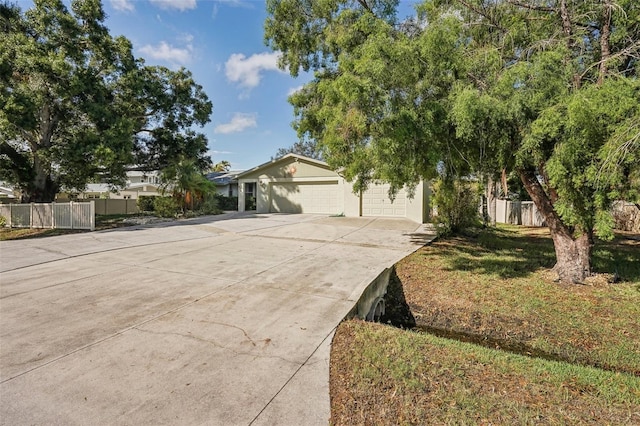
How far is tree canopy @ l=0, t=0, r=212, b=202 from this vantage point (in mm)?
12016

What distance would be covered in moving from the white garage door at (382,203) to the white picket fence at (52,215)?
12255mm

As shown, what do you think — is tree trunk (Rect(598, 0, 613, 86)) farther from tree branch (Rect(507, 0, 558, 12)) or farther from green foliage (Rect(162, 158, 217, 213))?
green foliage (Rect(162, 158, 217, 213))

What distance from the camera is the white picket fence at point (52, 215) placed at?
12141 millimetres

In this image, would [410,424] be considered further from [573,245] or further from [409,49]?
[573,245]

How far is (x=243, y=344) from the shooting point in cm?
345

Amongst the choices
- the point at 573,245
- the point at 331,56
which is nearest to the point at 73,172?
the point at 331,56

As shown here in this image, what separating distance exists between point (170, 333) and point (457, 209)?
10.8 m

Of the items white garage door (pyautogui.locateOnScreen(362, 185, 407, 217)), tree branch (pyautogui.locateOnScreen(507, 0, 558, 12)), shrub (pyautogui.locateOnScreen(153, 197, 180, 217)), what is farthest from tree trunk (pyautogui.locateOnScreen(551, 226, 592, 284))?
shrub (pyautogui.locateOnScreen(153, 197, 180, 217))

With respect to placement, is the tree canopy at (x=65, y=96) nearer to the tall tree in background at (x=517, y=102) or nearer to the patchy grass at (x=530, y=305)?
the tall tree in background at (x=517, y=102)

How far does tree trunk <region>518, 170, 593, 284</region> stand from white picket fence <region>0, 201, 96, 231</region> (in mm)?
14100

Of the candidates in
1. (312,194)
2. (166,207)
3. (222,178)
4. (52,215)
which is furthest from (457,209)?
(222,178)

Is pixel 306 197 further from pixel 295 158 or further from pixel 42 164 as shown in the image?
pixel 42 164

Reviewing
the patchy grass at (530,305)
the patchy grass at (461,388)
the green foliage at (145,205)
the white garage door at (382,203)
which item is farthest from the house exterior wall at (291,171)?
the patchy grass at (461,388)

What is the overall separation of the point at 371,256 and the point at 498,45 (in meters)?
5.30
